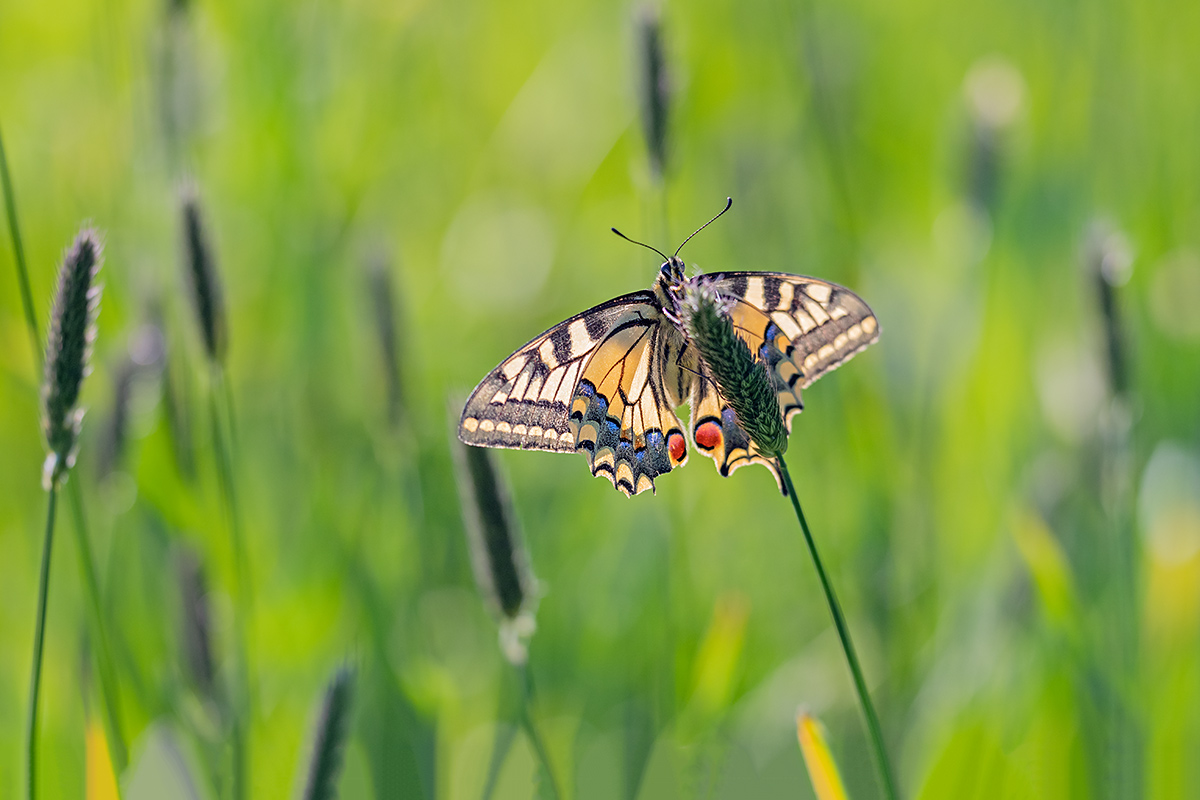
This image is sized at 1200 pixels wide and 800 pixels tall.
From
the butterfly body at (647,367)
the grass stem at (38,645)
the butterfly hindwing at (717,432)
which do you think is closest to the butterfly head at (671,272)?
the butterfly body at (647,367)

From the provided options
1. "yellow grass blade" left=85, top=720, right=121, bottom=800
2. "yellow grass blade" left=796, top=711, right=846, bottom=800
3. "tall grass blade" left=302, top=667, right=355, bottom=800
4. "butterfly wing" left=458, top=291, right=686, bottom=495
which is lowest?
"yellow grass blade" left=796, top=711, right=846, bottom=800

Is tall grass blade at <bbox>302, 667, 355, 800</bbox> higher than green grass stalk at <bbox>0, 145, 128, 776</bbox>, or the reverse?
green grass stalk at <bbox>0, 145, 128, 776</bbox>

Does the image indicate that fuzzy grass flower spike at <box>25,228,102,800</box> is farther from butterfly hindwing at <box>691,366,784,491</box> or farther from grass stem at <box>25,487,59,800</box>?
butterfly hindwing at <box>691,366,784,491</box>

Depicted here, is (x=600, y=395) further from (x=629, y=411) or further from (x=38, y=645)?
(x=38, y=645)

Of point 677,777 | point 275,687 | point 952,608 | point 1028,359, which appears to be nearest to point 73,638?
point 275,687

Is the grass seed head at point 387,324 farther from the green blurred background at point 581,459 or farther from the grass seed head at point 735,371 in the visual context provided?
the grass seed head at point 735,371

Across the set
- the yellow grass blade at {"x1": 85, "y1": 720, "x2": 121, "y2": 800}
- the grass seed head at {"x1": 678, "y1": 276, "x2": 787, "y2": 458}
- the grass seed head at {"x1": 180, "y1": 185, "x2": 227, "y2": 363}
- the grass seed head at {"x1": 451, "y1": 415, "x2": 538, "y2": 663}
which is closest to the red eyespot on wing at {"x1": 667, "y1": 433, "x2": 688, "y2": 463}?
the grass seed head at {"x1": 451, "y1": 415, "x2": 538, "y2": 663}

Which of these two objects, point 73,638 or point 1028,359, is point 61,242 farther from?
point 1028,359
